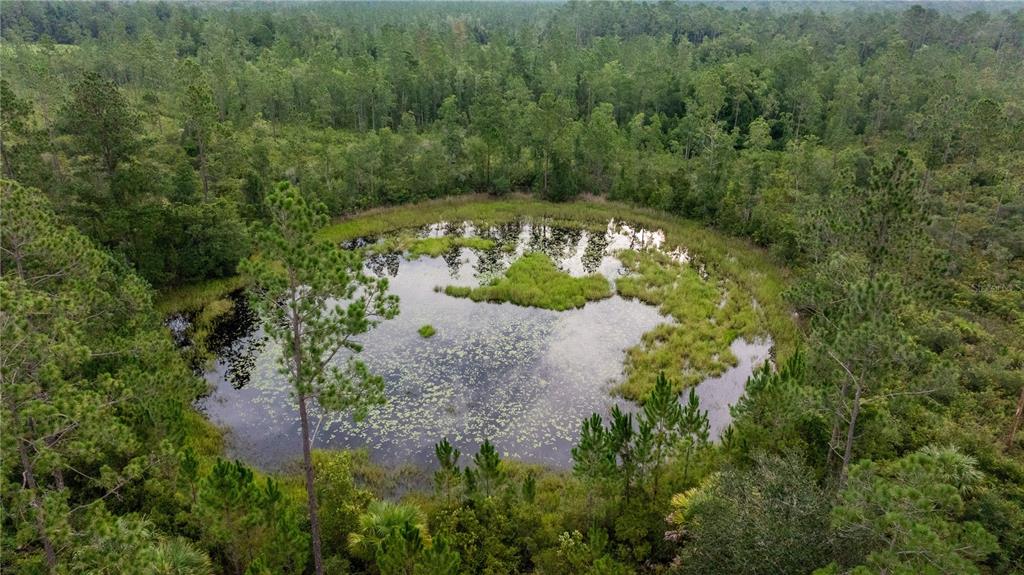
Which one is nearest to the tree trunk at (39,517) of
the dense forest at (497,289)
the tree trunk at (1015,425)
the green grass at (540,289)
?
the dense forest at (497,289)

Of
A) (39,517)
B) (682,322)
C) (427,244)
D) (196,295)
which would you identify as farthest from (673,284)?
(39,517)

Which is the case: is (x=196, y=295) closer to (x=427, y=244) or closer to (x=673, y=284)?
(x=427, y=244)

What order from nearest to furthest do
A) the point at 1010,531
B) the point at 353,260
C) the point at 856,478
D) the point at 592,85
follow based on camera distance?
1. the point at 856,478
2. the point at 353,260
3. the point at 1010,531
4. the point at 592,85

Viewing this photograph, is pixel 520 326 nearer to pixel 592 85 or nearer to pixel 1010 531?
pixel 1010 531

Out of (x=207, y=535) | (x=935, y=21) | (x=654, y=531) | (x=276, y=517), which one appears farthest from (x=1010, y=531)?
(x=935, y=21)

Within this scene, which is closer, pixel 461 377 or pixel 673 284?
pixel 461 377

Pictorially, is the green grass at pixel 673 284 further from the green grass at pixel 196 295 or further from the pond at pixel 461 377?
the pond at pixel 461 377
